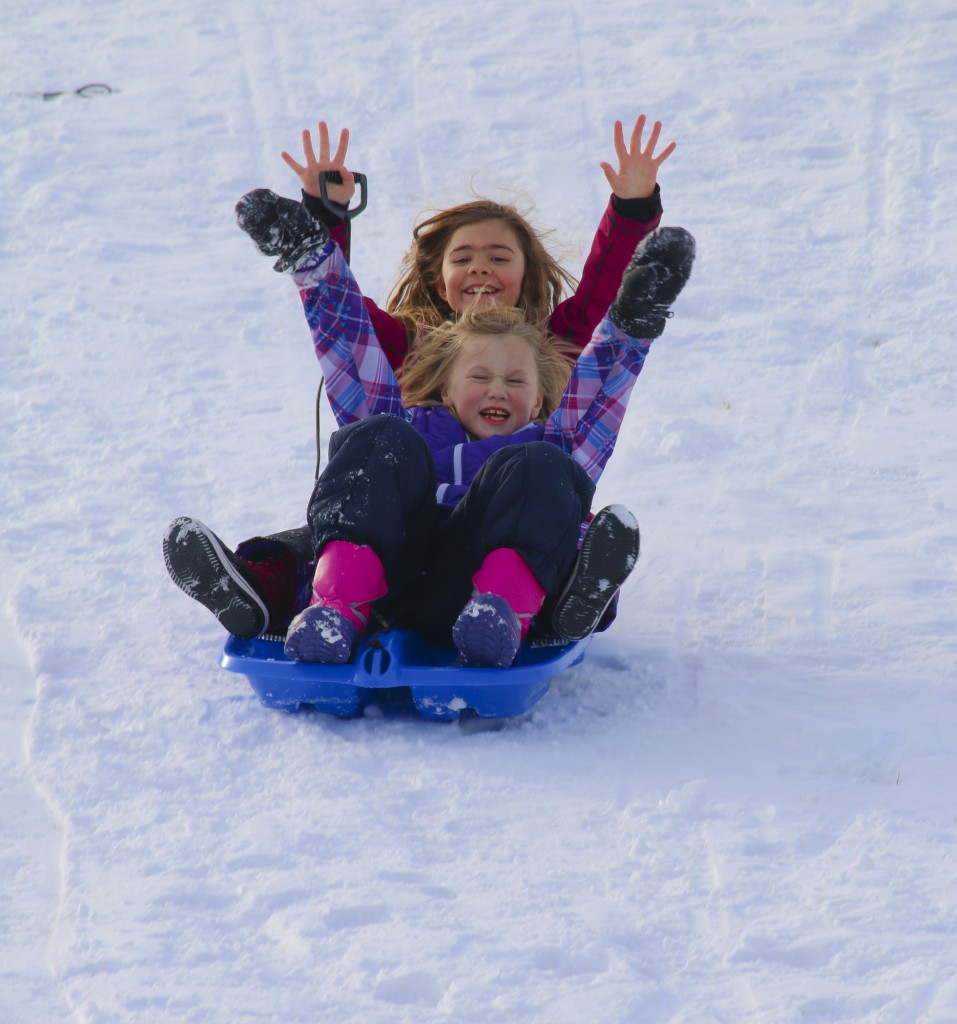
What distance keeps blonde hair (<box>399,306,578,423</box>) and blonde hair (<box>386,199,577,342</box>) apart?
311 mm

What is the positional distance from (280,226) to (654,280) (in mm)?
762

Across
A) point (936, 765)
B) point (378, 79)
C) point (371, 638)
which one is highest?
point (378, 79)

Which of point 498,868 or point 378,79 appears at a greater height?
point 378,79

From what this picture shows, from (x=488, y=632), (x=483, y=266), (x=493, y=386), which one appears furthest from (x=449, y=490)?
(x=483, y=266)

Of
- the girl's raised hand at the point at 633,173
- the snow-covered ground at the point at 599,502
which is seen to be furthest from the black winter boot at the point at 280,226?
the snow-covered ground at the point at 599,502

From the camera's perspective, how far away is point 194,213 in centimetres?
581

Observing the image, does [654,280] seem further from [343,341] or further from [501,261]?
[501,261]

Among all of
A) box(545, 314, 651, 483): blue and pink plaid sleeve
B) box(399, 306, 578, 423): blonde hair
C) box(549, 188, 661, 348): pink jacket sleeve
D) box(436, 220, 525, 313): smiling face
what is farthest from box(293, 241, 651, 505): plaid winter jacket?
box(436, 220, 525, 313): smiling face

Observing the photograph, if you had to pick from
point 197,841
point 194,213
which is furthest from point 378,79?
point 197,841

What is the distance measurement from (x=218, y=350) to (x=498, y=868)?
2.93 m

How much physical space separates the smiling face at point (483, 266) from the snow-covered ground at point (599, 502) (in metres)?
0.34

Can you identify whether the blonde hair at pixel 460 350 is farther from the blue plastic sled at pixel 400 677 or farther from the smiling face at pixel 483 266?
the blue plastic sled at pixel 400 677

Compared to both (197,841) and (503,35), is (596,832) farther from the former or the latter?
(503,35)

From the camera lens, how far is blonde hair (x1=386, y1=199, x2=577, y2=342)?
3.63 m
